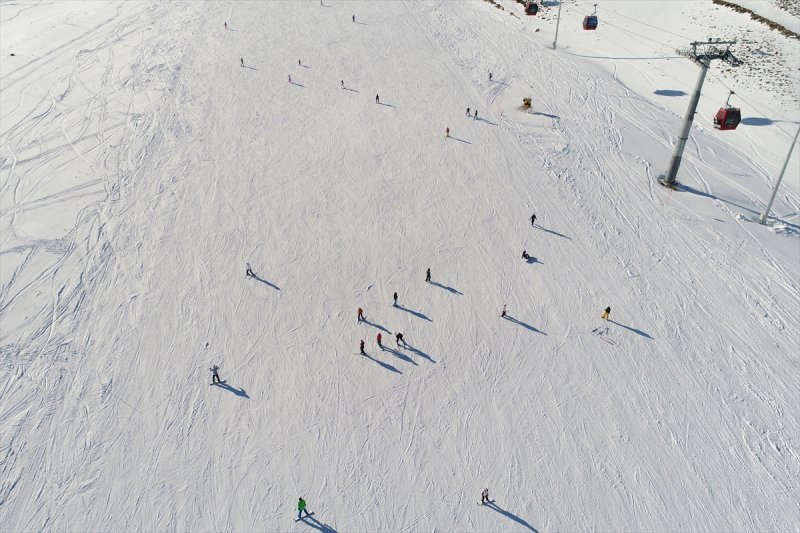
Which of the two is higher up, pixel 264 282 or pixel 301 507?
pixel 264 282

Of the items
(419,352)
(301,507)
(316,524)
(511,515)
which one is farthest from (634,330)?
(301,507)

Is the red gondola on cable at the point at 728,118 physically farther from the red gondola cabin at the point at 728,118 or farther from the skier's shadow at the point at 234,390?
the skier's shadow at the point at 234,390

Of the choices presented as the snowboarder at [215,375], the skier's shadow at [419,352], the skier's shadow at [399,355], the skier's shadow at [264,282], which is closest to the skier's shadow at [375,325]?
the skier's shadow at [399,355]

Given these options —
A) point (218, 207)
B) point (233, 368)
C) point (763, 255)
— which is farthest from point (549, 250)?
point (218, 207)

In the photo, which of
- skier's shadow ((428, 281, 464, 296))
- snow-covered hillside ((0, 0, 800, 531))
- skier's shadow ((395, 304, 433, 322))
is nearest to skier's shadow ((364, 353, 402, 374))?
snow-covered hillside ((0, 0, 800, 531))

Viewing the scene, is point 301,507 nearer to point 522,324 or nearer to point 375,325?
point 375,325
